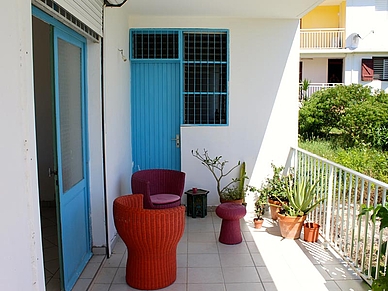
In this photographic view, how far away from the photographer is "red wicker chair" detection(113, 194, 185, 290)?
2.69 m

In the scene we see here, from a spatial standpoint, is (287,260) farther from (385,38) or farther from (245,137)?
(385,38)

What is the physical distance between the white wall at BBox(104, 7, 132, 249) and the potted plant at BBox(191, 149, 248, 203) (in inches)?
41.3

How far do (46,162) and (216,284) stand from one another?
3.13 m

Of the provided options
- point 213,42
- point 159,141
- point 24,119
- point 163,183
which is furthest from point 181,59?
point 24,119

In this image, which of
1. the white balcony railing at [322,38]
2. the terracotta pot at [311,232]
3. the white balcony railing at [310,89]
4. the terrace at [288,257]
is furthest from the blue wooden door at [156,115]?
the white balcony railing at [322,38]

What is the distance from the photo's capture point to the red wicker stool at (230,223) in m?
3.83

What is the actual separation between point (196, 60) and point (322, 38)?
10770 mm

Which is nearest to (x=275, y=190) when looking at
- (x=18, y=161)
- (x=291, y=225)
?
(x=291, y=225)

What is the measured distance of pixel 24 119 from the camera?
5.64 feet

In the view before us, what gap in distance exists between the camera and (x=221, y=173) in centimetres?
504

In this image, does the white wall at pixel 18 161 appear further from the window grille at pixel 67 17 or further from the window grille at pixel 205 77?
the window grille at pixel 205 77

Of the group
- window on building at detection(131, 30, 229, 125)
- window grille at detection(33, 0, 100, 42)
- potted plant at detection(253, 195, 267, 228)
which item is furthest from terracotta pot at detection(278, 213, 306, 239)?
window grille at detection(33, 0, 100, 42)

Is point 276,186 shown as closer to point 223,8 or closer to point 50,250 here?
point 223,8

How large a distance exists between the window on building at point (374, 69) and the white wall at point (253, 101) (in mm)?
10151
